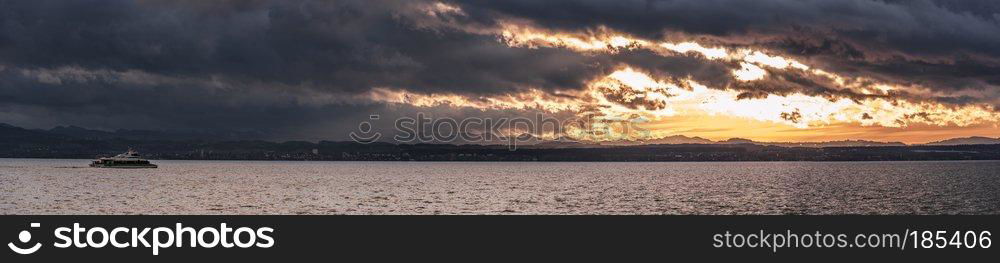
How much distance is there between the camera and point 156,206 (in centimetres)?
13362

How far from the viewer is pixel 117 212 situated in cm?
12062

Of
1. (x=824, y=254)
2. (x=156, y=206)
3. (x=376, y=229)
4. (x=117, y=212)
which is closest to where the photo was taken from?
(x=824, y=254)

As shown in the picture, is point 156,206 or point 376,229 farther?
point 156,206

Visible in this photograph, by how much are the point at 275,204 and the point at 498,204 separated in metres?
34.7

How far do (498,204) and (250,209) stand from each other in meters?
37.7

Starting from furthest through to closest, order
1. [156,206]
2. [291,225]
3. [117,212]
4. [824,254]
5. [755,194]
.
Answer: [755,194] < [156,206] < [117,212] < [291,225] < [824,254]

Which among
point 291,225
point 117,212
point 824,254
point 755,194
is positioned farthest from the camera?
point 755,194

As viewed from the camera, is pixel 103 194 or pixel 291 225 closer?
pixel 291 225

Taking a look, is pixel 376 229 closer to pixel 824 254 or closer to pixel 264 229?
pixel 264 229

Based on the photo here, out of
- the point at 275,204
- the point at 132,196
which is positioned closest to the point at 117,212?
the point at 275,204

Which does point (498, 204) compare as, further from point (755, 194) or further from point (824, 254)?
point (824, 254)

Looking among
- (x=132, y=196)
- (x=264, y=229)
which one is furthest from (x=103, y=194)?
(x=264, y=229)

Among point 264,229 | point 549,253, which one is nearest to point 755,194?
point 549,253

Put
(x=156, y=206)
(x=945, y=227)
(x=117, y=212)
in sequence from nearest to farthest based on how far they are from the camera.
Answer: (x=945, y=227)
(x=117, y=212)
(x=156, y=206)
